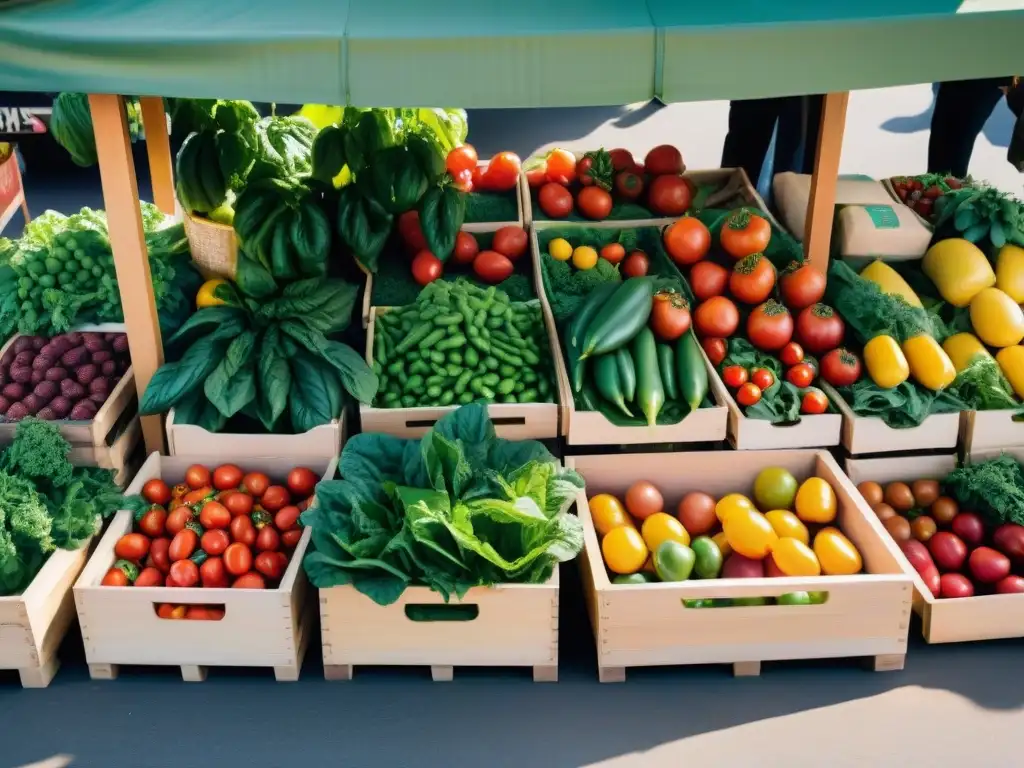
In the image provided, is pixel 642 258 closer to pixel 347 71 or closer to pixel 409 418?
pixel 409 418

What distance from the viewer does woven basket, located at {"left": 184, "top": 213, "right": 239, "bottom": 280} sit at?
11.7 feet

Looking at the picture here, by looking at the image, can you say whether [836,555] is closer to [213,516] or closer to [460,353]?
[460,353]

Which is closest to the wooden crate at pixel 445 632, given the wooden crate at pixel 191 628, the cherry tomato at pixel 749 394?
the wooden crate at pixel 191 628

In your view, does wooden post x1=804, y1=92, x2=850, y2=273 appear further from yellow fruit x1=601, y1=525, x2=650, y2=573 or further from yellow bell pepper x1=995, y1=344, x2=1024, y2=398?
yellow fruit x1=601, y1=525, x2=650, y2=573

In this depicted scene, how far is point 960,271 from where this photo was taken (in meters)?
3.55

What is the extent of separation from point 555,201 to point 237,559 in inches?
76.3

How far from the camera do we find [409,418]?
126 inches

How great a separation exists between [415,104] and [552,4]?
17.7 inches

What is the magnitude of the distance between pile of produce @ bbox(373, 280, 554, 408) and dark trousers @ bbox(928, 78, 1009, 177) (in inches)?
105

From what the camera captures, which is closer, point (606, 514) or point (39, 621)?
point (39, 621)

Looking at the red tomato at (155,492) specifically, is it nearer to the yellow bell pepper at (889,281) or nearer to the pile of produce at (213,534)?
the pile of produce at (213,534)

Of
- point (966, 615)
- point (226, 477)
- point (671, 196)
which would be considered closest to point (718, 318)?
point (671, 196)

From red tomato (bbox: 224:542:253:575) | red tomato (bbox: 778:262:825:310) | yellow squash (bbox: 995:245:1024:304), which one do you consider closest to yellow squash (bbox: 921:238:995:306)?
yellow squash (bbox: 995:245:1024:304)

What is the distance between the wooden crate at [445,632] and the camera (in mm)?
2674
